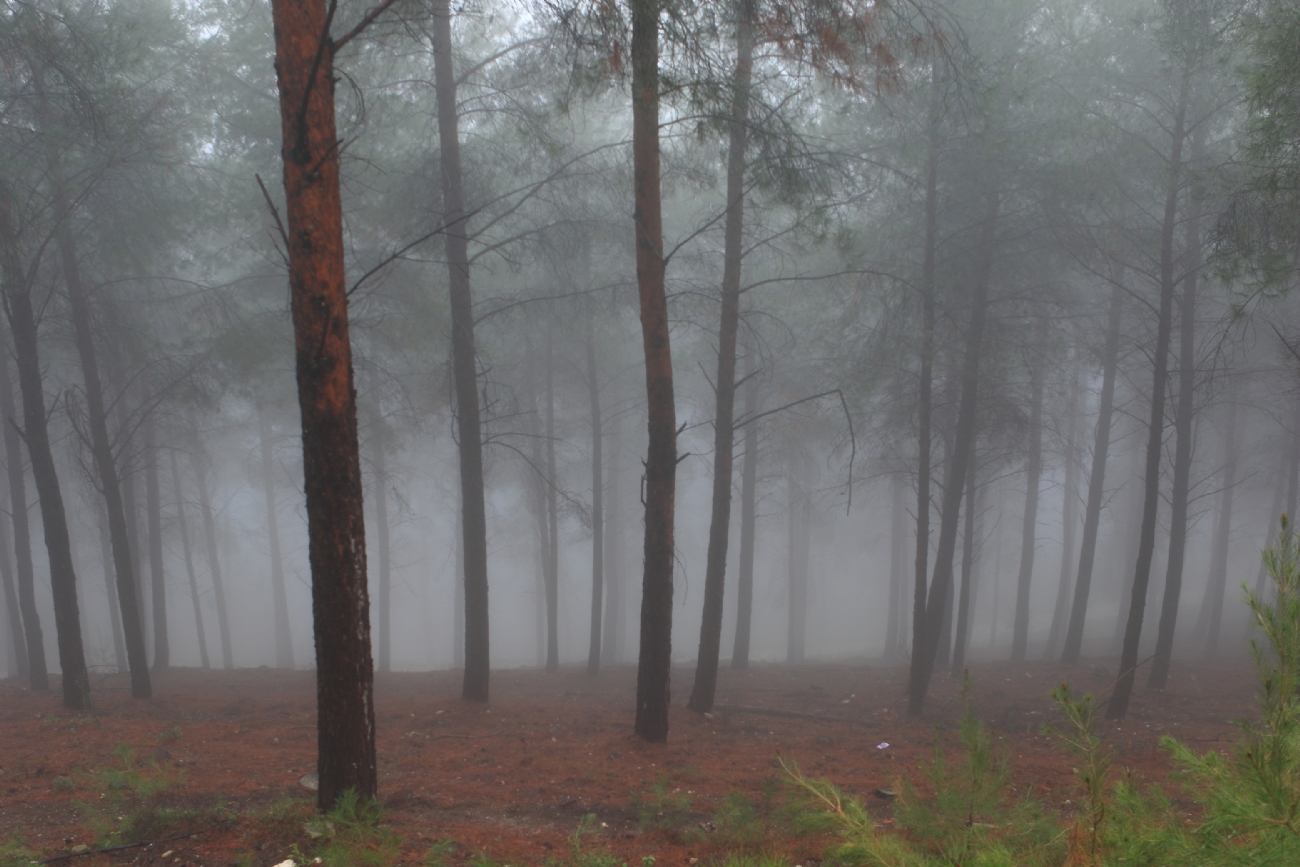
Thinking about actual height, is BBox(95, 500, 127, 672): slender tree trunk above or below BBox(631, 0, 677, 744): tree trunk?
below

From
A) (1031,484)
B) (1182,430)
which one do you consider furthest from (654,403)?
(1031,484)

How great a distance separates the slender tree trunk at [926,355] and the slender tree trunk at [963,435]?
50mm

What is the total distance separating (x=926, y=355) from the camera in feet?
34.6

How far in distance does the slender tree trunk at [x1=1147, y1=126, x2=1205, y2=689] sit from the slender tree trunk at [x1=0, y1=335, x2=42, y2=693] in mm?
17996

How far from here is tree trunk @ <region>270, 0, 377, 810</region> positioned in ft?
14.8

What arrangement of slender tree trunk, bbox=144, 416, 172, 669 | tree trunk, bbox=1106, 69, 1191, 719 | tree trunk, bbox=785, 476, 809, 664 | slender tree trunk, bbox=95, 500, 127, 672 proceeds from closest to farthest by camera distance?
1. tree trunk, bbox=1106, 69, 1191, 719
2. slender tree trunk, bbox=144, 416, 172, 669
3. slender tree trunk, bbox=95, 500, 127, 672
4. tree trunk, bbox=785, 476, 809, 664

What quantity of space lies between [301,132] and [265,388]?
43.2ft

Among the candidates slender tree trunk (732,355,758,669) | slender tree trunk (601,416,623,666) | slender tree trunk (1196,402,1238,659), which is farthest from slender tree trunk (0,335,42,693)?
slender tree trunk (1196,402,1238,659)

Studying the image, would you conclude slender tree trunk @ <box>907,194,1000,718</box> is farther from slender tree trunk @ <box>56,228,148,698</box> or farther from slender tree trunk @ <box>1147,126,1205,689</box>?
slender tree trunk @ <box>56,228,148,698</box>

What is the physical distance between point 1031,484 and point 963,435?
Answer: 9.32 m

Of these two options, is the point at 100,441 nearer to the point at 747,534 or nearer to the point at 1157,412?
the point at 747,534

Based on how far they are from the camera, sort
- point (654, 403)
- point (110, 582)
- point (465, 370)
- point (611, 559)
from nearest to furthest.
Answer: point (654, 403) → point (465, 370) → point (110, 582) → point (611, 559)

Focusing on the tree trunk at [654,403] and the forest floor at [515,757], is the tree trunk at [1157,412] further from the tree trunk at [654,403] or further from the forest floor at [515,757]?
the tree trunk at [654,403]

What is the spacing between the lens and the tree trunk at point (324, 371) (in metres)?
4.51
